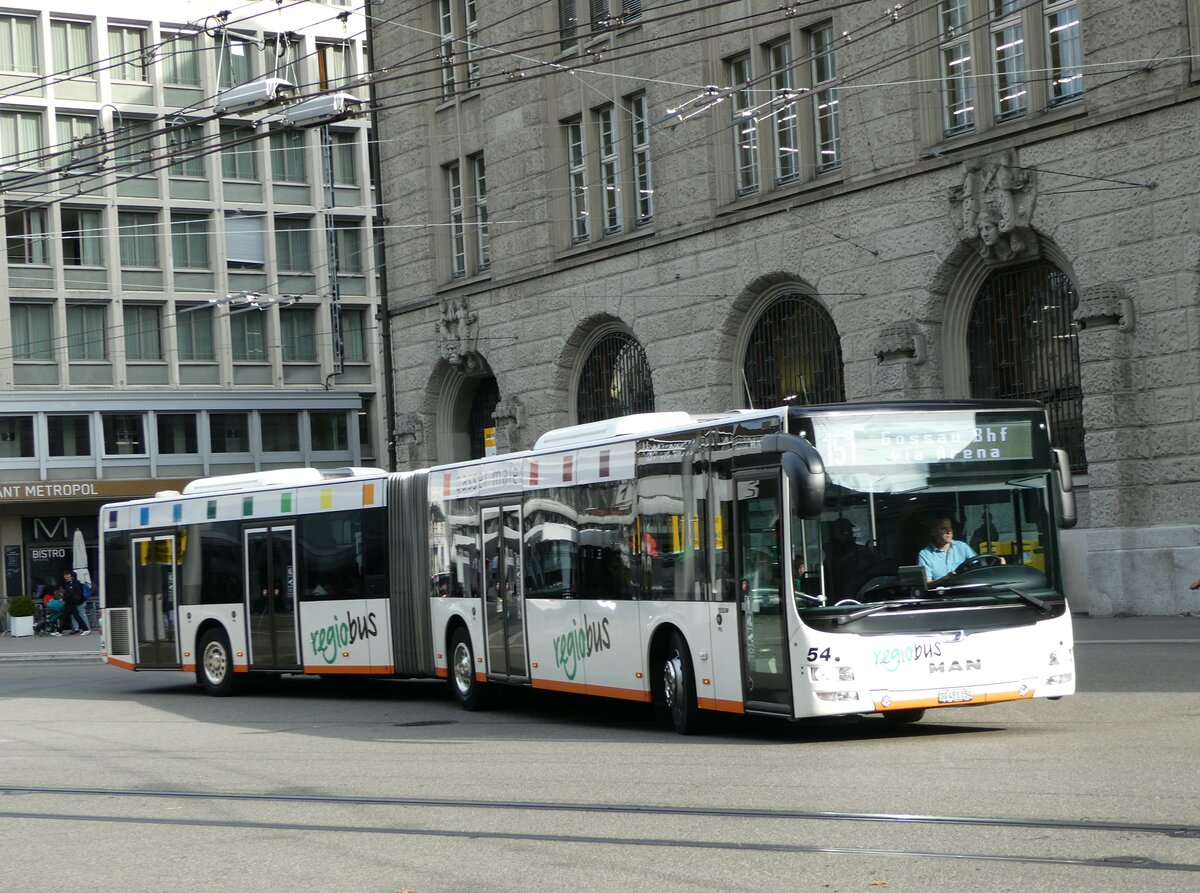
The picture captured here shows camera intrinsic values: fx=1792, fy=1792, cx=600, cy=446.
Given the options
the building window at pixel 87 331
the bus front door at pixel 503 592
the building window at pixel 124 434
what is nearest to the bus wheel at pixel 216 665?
the bus front door at pixel 503 592

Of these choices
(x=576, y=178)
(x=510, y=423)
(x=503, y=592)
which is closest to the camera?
(x=503, y=592)

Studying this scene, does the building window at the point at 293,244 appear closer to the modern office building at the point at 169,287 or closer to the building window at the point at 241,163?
the modern office building at the point at 169,287

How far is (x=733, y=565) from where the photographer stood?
13148mm

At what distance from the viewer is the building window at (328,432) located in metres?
58.9

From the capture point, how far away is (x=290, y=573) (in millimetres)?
20703

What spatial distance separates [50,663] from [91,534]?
25221 millimetres

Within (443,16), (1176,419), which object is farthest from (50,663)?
(1176,419)

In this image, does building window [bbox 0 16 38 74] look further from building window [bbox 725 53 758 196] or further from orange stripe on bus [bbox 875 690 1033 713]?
orange stripe on bus [bbox 875 690 1033 713]

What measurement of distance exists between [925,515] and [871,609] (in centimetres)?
77

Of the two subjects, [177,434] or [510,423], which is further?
[177,434]

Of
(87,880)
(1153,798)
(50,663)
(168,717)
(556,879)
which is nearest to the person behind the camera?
(556,879)

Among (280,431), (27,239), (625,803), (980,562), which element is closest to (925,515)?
(980,562)

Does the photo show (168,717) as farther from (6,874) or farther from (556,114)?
Answer: (556,114)

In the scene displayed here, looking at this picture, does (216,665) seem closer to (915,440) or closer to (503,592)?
(503,592)
